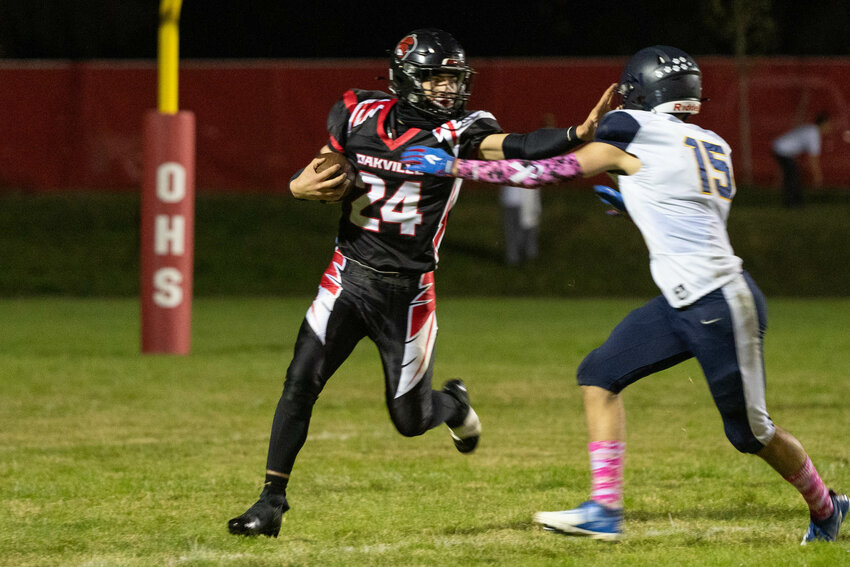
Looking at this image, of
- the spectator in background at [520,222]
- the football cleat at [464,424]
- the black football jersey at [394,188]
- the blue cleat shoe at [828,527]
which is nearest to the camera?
the blue cleat shoe at [828,527]

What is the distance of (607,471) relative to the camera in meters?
5.02

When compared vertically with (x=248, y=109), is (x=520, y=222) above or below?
below

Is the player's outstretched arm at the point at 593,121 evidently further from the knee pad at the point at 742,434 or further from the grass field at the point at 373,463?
the grass field at the point at 373,463

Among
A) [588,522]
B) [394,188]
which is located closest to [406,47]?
[394,188]

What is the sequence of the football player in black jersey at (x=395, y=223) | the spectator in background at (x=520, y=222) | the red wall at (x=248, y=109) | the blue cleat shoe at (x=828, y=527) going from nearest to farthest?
the blue cleat shoe at (x=828, y=527), the football player in black jersey at (x=395, y=223), the spectator in background at (x=520, y=222), the red wall at (x=248, y=109)

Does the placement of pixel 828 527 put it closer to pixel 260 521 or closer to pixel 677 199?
pixel 677 199

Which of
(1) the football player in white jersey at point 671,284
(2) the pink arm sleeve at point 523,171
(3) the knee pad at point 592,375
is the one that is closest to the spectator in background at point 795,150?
(1) the football player in white jersey at point 671,284

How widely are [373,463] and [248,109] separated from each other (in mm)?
18022

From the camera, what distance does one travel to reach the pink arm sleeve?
16.0 ft

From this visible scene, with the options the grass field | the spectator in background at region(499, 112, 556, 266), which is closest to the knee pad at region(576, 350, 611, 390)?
the grass field

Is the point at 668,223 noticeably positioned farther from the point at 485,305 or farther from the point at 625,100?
the point at 485,305

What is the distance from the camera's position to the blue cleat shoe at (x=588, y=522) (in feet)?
16.3

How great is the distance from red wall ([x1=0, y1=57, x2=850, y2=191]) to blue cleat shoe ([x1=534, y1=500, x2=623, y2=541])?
19.5 metres

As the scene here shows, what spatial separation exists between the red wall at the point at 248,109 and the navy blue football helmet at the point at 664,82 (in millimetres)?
19110
